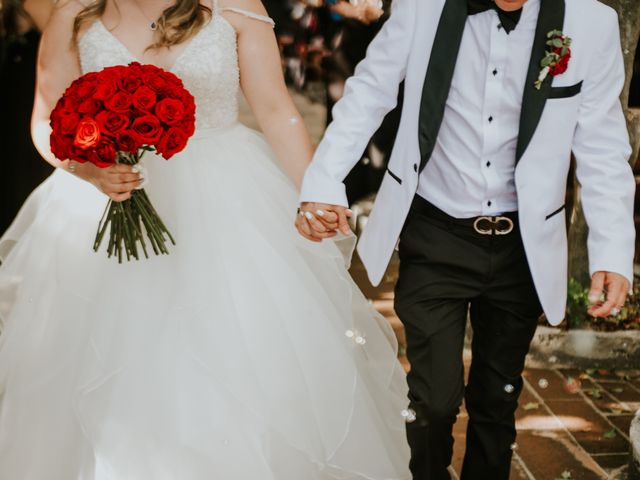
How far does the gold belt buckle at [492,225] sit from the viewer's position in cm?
268

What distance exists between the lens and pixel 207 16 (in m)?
2.72

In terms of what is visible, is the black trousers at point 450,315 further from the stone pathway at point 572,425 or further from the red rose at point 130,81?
the red rose at point 130,81

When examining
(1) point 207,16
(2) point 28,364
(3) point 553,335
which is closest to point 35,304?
(2) point 28,364

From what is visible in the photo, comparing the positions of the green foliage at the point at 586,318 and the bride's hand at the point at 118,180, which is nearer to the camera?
the bride's hand at the point at 118,180

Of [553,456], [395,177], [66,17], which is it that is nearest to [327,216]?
[395,177]

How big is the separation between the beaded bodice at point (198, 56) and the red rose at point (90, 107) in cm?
36

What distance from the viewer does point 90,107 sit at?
2.34 meters

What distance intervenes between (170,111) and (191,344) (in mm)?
694

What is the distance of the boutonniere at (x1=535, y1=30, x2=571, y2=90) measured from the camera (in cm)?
243

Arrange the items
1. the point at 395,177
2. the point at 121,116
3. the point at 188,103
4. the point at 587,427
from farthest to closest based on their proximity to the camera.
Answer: the point at 587,427 < the point at 395,177 < the point at 188,103 < the point at 121,116

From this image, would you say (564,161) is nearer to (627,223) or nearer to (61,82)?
(627,223)

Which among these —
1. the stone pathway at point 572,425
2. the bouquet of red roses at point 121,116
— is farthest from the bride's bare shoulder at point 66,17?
the stone pathway at point 572,425

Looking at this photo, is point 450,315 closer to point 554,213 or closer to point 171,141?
point 554,213

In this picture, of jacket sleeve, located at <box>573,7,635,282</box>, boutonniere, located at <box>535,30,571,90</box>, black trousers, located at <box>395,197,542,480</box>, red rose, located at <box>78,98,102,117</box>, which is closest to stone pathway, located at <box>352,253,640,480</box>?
black trousers, located at <box>395,197,542,480</box>
